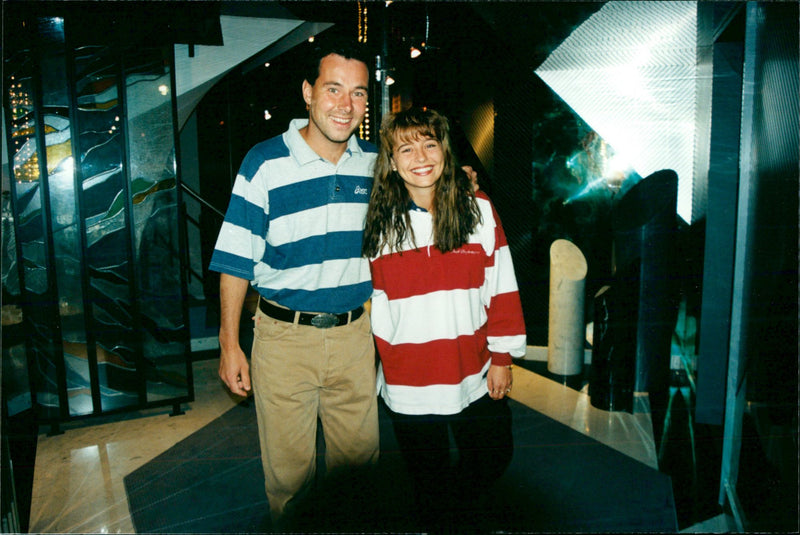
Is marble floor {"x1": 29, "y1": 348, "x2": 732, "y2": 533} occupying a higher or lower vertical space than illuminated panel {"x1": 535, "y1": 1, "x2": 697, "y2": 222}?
lower

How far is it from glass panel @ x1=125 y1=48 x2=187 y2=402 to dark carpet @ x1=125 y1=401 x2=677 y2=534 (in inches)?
24.1

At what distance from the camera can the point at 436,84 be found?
22.0 ft

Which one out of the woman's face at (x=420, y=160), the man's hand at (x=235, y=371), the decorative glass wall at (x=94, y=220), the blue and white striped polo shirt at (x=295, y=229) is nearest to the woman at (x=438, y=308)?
the woman's face at (x=420, y=160)

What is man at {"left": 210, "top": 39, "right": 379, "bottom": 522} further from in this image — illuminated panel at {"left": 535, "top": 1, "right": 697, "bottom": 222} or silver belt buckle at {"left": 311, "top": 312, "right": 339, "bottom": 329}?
illuminated panel at {"left": 535, "top": 1, "right": 697, "bottom": 222}

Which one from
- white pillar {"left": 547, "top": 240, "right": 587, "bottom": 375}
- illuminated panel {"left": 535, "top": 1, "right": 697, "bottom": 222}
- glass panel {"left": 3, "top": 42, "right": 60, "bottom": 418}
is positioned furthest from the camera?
white pillar {"left": 547, "top": 240, "right": 587, "bottom": 375}

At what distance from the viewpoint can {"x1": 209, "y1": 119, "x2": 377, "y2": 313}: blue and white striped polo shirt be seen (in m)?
1.83

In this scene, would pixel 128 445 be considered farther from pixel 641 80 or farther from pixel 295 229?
pixel 641 80

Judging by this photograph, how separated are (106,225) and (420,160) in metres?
2.48

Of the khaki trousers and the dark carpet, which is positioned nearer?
the khaki trousers

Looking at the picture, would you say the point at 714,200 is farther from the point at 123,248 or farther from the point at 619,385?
the point at 123,248

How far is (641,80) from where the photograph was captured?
4.10 meters

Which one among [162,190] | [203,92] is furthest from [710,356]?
[203,92]

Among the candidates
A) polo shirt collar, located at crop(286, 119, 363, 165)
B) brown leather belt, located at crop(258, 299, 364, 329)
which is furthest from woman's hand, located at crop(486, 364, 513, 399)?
polo shirt collar, located at crop(286, 119, 363, 165)

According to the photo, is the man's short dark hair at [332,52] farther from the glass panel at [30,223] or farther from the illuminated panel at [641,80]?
the illuminated panel at [641,80]
